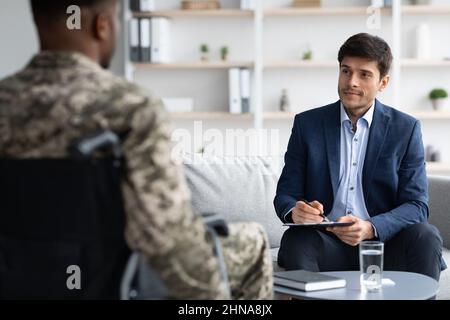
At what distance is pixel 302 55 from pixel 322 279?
3.30 meters

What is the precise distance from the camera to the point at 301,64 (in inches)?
198

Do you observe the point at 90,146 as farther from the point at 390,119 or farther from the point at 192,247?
the point at 390,119

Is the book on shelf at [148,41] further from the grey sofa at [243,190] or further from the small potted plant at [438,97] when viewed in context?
the grey sofa at [243,190]

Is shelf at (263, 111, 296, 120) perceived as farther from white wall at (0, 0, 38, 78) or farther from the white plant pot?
white wall at (0, 0, 38, 78)

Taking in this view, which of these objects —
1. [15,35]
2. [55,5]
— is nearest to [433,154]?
[15,35]

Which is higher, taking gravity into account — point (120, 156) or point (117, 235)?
point (120, 156)

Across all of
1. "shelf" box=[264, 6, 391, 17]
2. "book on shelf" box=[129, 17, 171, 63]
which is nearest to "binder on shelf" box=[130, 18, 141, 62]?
"book on shelf" box=[129, 17, 171, 63]

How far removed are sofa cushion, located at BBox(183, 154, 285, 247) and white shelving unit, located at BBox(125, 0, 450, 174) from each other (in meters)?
1.94

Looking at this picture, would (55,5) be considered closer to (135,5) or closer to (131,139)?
(131,139)

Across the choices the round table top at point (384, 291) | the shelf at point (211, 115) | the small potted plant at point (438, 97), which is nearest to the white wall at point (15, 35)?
the shelf at point (211, 115)

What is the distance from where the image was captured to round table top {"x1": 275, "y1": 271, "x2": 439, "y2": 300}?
197cm

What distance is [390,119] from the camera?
279cm

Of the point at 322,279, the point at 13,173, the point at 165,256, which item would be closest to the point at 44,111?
the point at 13,173

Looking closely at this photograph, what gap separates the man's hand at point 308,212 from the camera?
2490 mm
